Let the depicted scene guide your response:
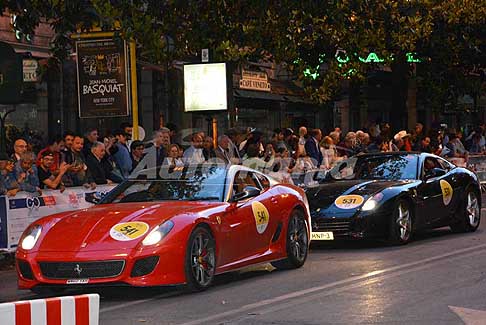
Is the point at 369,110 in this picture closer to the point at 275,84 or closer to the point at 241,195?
the point at 275,84

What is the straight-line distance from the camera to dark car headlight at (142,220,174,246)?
965 cm

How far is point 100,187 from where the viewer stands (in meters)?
14.6

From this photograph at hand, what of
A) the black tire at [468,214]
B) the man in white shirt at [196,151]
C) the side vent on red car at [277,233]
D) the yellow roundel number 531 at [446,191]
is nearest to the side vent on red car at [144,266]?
the side vent on red car at [277,233]

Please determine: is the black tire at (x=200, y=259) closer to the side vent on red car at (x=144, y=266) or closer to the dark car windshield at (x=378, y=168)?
the side vent on red car at (x=144, y=266)

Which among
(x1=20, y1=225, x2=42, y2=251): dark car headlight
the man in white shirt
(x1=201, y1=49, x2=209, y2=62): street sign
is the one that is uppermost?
(x1=201, y1=49, x2=209, y2=62): street sign

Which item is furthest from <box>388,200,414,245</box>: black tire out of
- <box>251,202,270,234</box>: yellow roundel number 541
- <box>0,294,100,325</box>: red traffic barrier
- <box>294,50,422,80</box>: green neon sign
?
<box>0,294,100,325</box>: red traffic barrier

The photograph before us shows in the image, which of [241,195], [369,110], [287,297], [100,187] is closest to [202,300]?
[287,297]

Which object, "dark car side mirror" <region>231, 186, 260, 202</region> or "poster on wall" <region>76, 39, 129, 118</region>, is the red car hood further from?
"poster on wall" <region>76, 39, 129, 118</region>

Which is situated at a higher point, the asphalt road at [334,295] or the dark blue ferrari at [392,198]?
the dark blue ferrari at [392,198]

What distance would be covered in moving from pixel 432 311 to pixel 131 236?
9.56ft

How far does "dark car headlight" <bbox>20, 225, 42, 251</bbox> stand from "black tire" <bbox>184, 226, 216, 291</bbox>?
4.97ft

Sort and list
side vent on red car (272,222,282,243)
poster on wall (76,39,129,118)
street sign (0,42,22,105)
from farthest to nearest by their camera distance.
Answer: poster on wall (76,39,129,118) < side vent on red car (272,222,282,243) < street sign (0,42,22,105)

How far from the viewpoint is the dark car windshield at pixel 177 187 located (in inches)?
431

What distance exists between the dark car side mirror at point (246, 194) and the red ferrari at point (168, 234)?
0.04 ft
